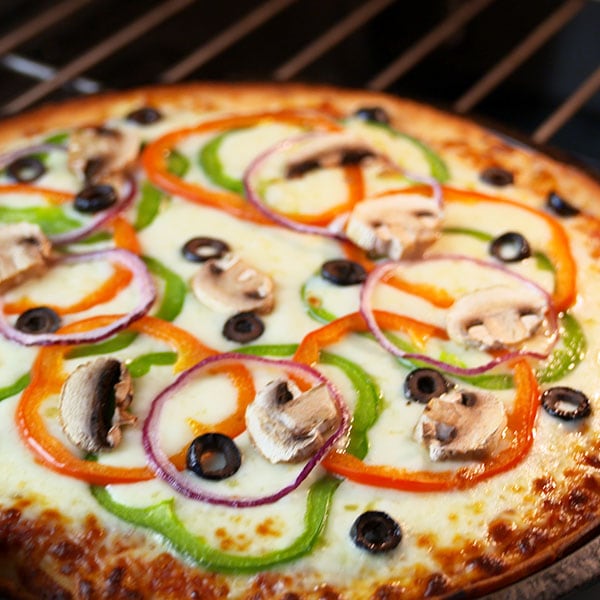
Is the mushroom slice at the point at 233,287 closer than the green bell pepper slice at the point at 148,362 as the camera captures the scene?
No

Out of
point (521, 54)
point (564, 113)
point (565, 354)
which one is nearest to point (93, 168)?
point (565, 354)

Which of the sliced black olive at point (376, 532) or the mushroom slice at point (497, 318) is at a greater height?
the mushroom slice at point (497, 318)

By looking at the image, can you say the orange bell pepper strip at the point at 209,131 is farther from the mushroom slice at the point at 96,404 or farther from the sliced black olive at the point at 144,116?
the mushroom slice at the point at 96,404

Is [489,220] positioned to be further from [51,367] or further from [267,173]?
[51,367]

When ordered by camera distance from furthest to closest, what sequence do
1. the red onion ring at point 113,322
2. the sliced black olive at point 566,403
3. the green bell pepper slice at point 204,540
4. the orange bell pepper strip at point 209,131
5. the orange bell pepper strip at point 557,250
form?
the orange bell pepper strip at point 209,131 < the orange bell pepper strip at point 557,250 < the red onion ring at point 113,322 < the sliced black olive at point 566,403 < the green bell pepper slice at point 204,540

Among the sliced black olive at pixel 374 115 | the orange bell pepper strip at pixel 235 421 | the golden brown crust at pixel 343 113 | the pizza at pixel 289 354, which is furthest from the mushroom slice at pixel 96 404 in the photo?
the sliced black olive at pixel 374 115

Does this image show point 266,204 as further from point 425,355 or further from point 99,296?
point 425,355

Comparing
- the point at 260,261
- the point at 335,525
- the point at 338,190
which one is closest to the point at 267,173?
the point at 338,190

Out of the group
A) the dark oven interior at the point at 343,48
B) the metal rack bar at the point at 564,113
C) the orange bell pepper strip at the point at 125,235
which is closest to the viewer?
the orange bell pepper strip at the point at 125,235
